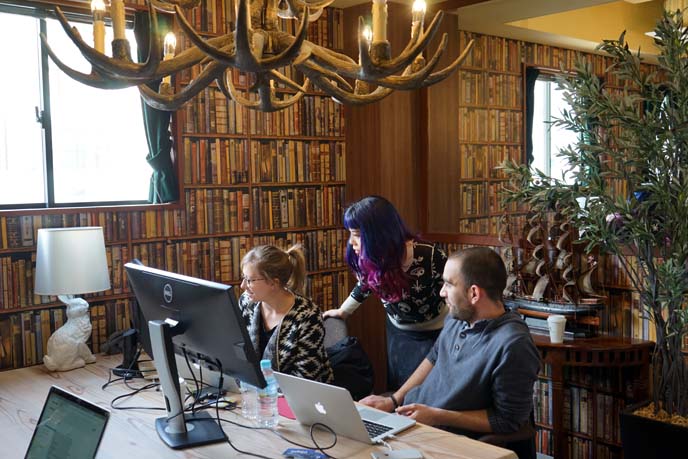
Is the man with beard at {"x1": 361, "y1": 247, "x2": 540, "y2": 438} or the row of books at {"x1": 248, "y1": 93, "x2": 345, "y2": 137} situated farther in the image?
the row of books at {"x1": 248, "y1": 93, "x2": 345, "y2": 137}

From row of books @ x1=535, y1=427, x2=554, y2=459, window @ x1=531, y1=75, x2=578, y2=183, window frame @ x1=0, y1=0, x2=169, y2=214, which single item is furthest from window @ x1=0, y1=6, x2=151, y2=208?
window @ x1=531, y1=75, x2=578, y2=183

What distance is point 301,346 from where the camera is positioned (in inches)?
106

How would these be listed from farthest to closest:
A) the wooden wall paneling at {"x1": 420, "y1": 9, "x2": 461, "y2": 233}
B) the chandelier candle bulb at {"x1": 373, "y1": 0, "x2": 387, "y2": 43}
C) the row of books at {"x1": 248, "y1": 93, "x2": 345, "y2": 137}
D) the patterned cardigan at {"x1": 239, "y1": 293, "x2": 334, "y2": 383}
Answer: the wooden wall paneling at {"x1": 420, "y1": 9, "x2": 461, "y2": 233}
the row of books at {"x1": 248, "y1": 93, "x2": 345, "y2": 137}
the patterned cardigan at {"x1": 239, "y1": 293, "x2": 334, "y2": 383}
the chandelier candle bulb at {"x1": 373, "y1": 0, "x2": 387, "y2": 43}

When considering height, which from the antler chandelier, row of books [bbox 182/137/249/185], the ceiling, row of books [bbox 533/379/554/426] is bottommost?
row of books [bbox 533/379/554/426]

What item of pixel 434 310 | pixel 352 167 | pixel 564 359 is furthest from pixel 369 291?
pixel 352 167

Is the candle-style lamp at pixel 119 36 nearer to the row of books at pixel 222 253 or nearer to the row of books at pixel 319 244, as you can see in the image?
the row of books at pixel 222 253

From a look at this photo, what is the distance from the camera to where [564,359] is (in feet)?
11.5

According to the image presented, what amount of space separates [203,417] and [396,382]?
1.31 meters

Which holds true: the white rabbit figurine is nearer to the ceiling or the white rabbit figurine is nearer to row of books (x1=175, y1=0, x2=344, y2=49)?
row of books (x1=175, y1=0, x2=344, y2=49)

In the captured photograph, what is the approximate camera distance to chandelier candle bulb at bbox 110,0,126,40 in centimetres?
175

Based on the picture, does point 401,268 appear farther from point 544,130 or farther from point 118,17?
point 544,130

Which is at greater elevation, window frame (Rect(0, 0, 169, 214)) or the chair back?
window frame (Rect(0, 0, 169, 214))

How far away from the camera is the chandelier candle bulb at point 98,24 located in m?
1.83

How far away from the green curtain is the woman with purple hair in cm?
126
